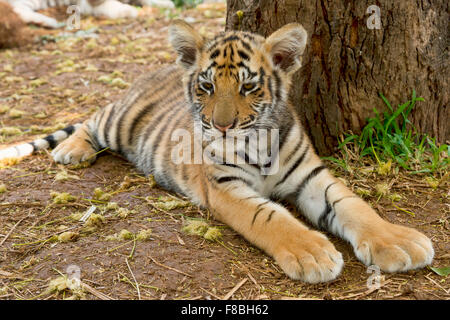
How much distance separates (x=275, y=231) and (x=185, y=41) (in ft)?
4.53

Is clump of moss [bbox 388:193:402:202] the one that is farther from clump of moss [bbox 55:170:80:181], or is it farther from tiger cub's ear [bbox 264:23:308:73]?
clump of moss [bbox 55:170:80:181]

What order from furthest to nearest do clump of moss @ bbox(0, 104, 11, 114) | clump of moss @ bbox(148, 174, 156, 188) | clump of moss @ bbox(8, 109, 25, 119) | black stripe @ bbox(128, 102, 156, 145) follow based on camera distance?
clump of moss @ bbox(0, 104, 11, 114) < clump of moss @ bbox(8, 109, 25, 119) < black stripe @ bbox(128, 102, 156, 145) < clump of moss @ bbox(148, 174, 156, 188)

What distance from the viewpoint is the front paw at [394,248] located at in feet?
8.22

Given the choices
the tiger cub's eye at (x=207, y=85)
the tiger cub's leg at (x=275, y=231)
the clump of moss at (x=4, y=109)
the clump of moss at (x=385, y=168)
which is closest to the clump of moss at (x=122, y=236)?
the tiger cub's leg at (x=275, y=231)

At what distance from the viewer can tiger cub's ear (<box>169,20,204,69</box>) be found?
321 centimetres

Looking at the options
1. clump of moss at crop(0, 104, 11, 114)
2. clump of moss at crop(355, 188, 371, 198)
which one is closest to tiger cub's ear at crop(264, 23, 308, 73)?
clump of moss at crop(355, 188, 371, 198)

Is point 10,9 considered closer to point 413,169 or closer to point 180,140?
point 180,140

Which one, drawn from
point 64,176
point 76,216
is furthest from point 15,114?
point 76,216

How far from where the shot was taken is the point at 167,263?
2648 mm

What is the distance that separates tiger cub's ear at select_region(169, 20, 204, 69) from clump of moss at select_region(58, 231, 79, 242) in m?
1.31

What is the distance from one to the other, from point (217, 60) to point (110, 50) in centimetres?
456

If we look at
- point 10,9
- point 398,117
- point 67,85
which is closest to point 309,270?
point 398,117

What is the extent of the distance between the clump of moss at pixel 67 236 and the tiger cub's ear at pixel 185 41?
131cm

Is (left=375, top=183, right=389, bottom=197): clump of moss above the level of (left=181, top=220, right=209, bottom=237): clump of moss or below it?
above
